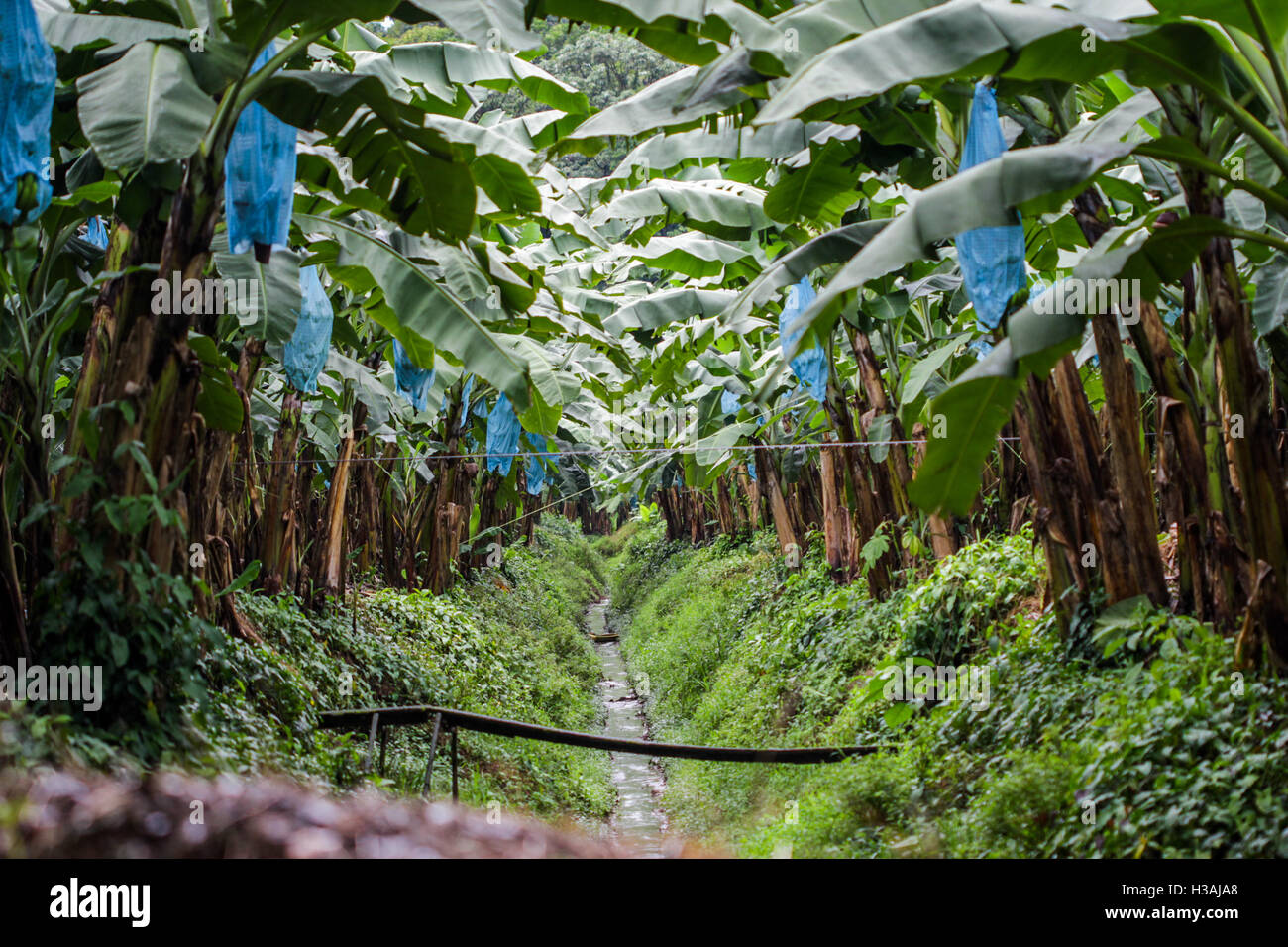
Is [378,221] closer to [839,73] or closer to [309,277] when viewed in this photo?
[309,277]

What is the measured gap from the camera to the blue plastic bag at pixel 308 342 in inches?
203

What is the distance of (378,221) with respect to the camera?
6141 mm

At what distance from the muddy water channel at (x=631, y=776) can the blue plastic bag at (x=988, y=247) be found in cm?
262

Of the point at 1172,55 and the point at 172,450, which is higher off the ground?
the point at 1172,55

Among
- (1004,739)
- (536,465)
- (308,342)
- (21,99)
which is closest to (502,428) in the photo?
(308,342)

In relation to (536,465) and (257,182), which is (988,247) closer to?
(257,182)

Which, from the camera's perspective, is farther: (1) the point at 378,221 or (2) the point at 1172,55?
(1) the point at 378,221

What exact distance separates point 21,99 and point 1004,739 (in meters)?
4.57

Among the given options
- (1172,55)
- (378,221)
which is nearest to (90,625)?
(378,221)

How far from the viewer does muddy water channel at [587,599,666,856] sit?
731cm

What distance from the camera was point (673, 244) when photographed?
7559 mm

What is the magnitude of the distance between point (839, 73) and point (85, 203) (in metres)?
3.22
